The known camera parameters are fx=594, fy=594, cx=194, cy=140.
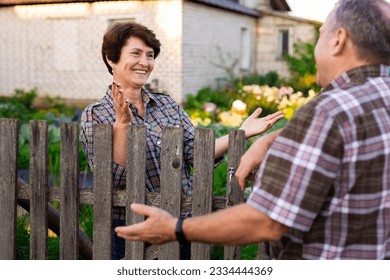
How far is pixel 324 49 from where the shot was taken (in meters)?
1.57

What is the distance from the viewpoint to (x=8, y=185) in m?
2.97

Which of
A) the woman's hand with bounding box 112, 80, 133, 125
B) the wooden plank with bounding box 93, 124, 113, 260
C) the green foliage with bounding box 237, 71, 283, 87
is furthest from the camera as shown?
the green foliage with bounding box 237, 71, 283, 87

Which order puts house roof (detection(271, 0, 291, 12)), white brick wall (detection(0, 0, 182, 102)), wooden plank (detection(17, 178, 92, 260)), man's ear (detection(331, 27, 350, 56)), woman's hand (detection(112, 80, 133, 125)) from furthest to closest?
house roof (detection(271, 0, 291, 12)), white brick wall (detection(0, 0, 182, 102)), wooden plank (detection(17, 178, 92, 260)), woman's hand (detection(112, 80, 133, 125)), man's ear (detection(331, 27, 350, 56))

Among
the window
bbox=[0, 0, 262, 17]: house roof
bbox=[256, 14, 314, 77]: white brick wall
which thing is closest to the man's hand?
bbox=[0, 0, 262, 17]: house roof

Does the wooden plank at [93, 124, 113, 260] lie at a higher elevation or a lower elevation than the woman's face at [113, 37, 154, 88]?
lower

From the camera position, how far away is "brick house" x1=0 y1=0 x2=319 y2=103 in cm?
1396

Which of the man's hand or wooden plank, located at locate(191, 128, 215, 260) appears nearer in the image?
the man's hand

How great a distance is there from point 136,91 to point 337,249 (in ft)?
5.36

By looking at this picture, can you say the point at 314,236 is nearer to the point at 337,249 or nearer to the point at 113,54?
the point at 337,249

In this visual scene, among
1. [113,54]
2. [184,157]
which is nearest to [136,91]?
[113,54]

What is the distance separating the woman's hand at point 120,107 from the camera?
2459 millimetres

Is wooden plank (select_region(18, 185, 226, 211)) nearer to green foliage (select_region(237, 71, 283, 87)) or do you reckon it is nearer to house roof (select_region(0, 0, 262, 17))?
house roof (select_region(0, 0, 262, 17))

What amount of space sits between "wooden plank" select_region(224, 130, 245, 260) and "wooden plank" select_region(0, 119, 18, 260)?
1.07m

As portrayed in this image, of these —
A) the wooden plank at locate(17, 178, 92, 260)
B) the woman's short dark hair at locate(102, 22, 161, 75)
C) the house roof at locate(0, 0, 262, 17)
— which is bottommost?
the wooden plank at locate(17, 178, 92, 260)
